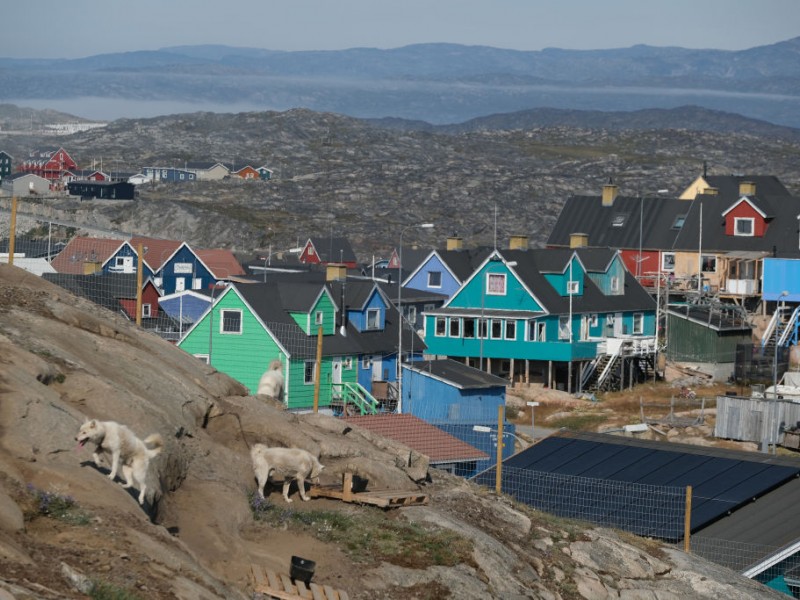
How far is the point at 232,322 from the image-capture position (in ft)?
173

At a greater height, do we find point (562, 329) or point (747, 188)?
point (747, 188)

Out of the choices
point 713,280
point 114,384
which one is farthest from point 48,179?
point 114,384

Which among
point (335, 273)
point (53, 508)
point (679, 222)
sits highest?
point (53, 508)

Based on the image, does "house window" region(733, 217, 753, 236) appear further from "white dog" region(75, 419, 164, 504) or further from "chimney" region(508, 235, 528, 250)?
"white dog" region(75, 419, 164, 504)

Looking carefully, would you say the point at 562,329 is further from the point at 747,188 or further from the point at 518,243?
Answer: the point at 747,188

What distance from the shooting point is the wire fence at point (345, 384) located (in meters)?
32.4

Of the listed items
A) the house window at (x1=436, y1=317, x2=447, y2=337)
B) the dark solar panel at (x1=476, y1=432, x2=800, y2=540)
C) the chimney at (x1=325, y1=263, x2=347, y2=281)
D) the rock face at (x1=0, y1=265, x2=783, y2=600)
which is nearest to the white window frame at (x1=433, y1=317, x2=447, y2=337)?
the house window at (x1=436, y1=317, x2=447, y2=337)

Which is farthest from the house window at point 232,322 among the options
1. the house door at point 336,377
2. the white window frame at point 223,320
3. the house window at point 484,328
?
the house window at point 484,328

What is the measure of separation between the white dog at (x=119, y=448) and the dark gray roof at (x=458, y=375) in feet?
115

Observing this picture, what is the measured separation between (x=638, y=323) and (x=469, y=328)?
925 cm

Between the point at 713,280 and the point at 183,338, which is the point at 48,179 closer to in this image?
the point at 713,280

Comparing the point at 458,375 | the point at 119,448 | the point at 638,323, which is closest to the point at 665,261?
the point at 638,323

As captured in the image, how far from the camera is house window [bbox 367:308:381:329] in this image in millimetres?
58438

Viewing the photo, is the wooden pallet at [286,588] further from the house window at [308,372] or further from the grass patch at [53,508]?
the house window at [308,372]
